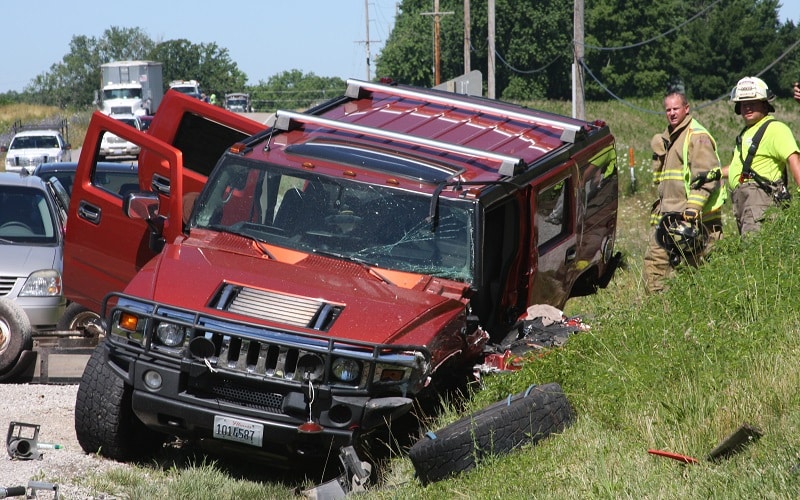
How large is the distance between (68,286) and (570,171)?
13.9ft

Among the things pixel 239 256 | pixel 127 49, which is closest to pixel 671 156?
pixel 239 256

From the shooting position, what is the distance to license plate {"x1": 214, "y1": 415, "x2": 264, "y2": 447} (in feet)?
19.3

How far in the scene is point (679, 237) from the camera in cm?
886

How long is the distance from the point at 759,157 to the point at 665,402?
11.7 feet

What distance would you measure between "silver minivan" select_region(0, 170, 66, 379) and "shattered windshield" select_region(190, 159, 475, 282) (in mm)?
2033

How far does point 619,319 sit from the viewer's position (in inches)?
278

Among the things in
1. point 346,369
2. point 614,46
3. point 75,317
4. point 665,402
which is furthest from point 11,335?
point 614,46

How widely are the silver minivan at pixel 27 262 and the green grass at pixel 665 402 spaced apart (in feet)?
8.29

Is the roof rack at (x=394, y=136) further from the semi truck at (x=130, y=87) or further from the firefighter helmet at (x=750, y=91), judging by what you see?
the semi truck at (x=130, y=87)

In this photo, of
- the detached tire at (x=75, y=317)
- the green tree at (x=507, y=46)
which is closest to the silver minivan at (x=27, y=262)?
the detached tire at (x=75, y=317)

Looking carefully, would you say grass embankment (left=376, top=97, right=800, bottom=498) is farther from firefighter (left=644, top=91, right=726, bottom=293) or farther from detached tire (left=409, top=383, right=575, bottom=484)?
firefighter (left=644, top=91, right=726, bottom=293)

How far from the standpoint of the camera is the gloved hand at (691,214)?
8586mm

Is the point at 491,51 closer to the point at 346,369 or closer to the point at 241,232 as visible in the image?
the point at 241,232

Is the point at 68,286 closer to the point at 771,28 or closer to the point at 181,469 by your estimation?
the point at 181,469
